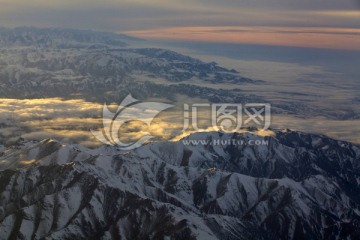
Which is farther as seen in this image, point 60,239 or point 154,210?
point 154,210

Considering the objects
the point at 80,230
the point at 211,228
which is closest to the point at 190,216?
the point at 211,228

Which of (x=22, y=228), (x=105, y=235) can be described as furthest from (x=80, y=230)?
(x=22, y=228)

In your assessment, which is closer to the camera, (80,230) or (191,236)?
(191,236)

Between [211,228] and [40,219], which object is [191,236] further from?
[40,219]

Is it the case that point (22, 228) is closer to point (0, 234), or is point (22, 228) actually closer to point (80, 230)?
point (0, 234)

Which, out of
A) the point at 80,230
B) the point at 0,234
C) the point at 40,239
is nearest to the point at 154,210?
the point at 80,230

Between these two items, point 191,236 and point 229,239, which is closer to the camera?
point 191,236

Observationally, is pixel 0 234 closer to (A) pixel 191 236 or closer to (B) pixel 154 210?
(B) pixel 154 210
